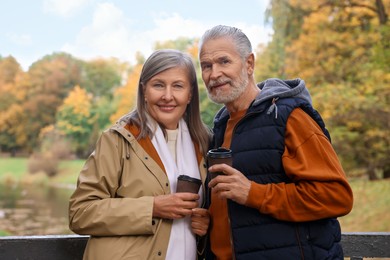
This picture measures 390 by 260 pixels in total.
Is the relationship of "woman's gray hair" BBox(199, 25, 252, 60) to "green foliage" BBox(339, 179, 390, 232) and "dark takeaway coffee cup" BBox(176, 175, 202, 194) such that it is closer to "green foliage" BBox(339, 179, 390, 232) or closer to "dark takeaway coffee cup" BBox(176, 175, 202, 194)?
"dark takeaway coffee cup" BBox(176, 175, 202, 194)

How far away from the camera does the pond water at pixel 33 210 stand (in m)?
18.0

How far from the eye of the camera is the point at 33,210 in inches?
792

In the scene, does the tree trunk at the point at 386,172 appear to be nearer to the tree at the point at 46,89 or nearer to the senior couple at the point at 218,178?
the senior couple at the point at 218,178

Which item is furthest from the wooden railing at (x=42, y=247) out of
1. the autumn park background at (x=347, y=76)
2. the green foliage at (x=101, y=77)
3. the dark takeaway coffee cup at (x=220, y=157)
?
the green foliage at (x=101, y=77)

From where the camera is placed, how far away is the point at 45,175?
21953 millimetres

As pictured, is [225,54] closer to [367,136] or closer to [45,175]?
[367,136]

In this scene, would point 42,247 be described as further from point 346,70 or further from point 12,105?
point 12,105

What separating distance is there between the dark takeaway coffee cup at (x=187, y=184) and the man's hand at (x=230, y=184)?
87 millimetres

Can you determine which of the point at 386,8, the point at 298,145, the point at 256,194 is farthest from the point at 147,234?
the point at 386,8

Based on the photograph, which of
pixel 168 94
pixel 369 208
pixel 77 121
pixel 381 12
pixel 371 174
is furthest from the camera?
pixel 77 121

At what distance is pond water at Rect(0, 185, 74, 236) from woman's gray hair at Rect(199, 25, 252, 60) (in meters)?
16.5

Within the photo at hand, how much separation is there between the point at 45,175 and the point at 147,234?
21.4 meters

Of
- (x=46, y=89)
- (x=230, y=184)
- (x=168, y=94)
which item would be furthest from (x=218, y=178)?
(x=46, y=89)

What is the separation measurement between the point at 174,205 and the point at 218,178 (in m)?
0.19
